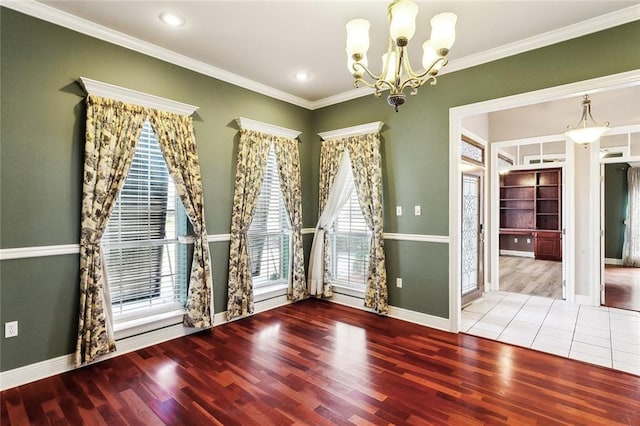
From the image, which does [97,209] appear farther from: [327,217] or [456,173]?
[456,173]

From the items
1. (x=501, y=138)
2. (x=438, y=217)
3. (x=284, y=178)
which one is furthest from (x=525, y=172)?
(x=284, y=178)

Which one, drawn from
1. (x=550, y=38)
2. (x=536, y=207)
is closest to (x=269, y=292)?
(x=550, y=38)

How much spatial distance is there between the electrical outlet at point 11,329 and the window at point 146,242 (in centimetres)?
70

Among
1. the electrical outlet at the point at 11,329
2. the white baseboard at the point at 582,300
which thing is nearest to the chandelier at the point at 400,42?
the electrical outlet at the point at 11,329

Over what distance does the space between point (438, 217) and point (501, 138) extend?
292cm

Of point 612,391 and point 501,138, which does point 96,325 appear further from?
point 501,138

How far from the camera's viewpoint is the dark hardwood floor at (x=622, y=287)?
4790 millimetres

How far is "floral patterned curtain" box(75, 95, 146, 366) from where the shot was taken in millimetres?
2803

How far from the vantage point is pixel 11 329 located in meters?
2.55

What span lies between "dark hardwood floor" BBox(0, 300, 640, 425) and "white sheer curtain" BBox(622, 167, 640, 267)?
22.8ft

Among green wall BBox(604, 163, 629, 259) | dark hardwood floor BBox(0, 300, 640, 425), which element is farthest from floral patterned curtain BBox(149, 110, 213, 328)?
green wall BBox(604, 163, 629, 259)

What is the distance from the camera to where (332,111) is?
193 inches

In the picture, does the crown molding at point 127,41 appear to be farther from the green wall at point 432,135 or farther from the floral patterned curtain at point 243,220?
the green wall at point 432,135

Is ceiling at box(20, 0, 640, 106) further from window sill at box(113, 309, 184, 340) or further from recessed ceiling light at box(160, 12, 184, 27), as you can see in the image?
window sill at box(113, 309, 184, 340)
